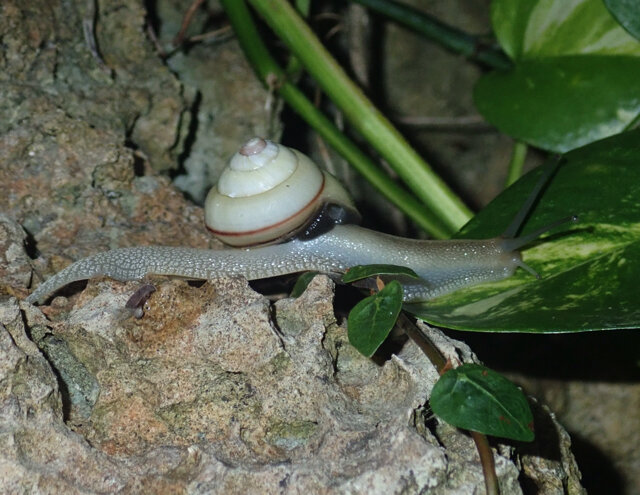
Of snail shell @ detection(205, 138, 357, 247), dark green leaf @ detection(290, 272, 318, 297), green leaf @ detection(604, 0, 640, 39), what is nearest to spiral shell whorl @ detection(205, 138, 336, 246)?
snail shell @ detection(205, 138, 357, 247)

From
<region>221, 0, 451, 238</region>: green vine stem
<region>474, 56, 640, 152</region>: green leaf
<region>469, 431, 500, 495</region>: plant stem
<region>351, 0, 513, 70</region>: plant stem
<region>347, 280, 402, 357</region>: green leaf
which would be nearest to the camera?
<region>469, 431, 500, 495</region>: plant stem

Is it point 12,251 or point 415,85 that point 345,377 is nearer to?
point 12,251

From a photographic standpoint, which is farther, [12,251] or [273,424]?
[12,251]

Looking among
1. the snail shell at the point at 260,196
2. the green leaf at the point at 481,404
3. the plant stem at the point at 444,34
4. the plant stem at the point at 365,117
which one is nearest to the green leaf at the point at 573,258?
the green leaf at the point at 481,404

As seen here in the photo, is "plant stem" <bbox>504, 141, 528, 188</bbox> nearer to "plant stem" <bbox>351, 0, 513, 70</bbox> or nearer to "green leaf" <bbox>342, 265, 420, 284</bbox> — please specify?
"plant stem" <bbox>351, 0, 513, 70</bbox>

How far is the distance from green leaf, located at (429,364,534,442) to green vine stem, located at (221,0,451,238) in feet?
2.70

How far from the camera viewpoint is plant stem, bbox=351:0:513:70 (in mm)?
2045

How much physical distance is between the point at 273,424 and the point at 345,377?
170 millimetres

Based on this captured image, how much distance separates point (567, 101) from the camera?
1.70 m

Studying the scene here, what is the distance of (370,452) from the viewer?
94 centimetres

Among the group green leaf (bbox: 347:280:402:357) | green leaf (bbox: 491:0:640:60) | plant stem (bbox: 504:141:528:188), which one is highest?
green leaf (bbox: 491:0:640:60)

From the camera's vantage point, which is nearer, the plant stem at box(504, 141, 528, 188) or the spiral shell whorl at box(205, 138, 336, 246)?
the spiral shell whorl at box(205, 138, 336, 246)

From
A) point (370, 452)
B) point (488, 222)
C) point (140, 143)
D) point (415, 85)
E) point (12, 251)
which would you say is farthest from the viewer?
point (415, 85)

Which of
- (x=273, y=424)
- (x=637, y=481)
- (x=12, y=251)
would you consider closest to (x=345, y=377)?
(x=273, y=424)
